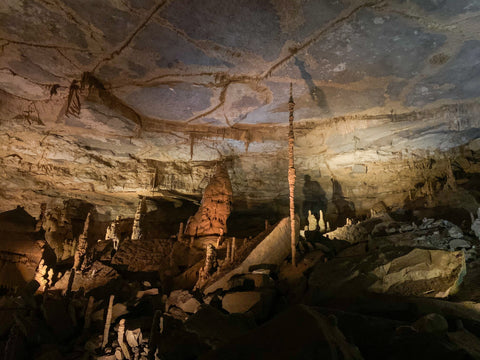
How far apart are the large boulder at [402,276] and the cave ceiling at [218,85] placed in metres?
4.85

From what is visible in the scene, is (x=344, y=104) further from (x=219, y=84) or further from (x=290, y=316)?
(x=290, y=316)

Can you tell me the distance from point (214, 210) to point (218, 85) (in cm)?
677

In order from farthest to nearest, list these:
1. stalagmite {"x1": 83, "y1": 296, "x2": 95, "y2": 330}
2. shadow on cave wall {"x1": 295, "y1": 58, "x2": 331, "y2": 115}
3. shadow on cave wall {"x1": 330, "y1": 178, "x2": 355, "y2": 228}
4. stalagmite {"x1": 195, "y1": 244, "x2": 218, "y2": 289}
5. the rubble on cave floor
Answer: shadow on cave wall {"x1": 330, "y1": 178, "x2": 355, "y2": 228} < stalagmite {"x1": 195, "y1": 244, "x2": 218, "y2": 289} < stalagmite {"x1": 83, "y1": 296, "x2": 95, "y2": 330} < shadow on cave wall {"x1": 295, "y1": 58, "x2": 331, "y2": 115} < the rubble on cave floor

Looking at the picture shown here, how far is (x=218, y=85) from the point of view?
25.5 feet

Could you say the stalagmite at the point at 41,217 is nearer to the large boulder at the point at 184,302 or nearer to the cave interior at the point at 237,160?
the cave interior at the point at 237,160

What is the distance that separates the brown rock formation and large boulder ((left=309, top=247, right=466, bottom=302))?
23.3ft

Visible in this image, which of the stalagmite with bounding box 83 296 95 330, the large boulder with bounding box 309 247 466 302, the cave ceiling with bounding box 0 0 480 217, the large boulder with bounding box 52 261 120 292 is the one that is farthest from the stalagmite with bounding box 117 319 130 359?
the cave ceiling with bounding box 0 0 480 217

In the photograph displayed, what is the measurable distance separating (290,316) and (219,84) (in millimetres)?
6446

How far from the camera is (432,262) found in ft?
18.8

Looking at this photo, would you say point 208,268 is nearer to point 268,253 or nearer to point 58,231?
point 268,253

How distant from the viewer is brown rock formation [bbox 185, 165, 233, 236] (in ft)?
41.6

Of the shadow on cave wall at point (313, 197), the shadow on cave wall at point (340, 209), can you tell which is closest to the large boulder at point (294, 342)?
the shadow on cave wall at point (313, 197)

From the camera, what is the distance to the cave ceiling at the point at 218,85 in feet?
17.4

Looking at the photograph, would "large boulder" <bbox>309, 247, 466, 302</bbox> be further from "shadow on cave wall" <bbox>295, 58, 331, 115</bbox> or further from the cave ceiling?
"shadow on cave wall" <bbox>295, 58, 331, 115</bbox>
